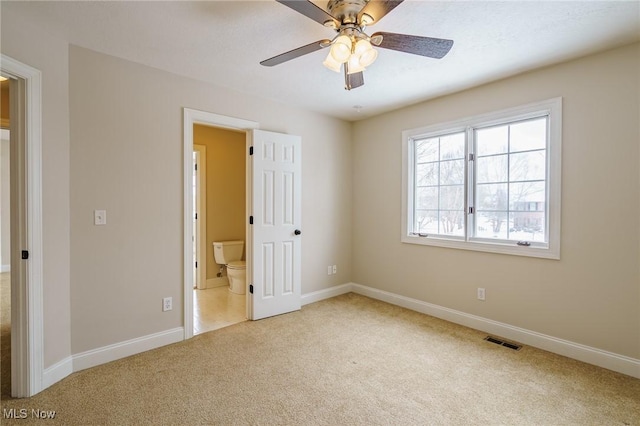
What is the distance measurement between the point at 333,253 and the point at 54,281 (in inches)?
118

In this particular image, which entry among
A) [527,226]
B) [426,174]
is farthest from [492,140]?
[527,226]

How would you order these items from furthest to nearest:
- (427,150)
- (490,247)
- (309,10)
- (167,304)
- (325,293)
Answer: (325,293) < (427,150) < (490,247) < (167,304) < (309,10)

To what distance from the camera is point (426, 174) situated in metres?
3.76

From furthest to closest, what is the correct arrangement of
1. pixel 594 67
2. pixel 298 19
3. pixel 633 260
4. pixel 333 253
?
pixel 333 253 → pixel 594 67 → pixel 633 260 → pixel 298 19

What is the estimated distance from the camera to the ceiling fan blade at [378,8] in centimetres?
148

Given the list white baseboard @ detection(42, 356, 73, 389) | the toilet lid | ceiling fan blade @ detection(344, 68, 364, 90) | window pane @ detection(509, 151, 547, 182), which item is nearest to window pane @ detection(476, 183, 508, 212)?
window pane @ detection(509, 151, 547, 182)

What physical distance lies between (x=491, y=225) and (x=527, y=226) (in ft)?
1.06

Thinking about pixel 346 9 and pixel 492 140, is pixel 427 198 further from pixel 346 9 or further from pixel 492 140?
pixel 346 9

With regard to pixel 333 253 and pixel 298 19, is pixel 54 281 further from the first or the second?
pixel 333 253

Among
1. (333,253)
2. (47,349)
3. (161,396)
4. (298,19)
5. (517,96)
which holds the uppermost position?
(298,19)

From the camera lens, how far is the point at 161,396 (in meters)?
2.07

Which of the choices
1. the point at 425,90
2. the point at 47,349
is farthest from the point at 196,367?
the point at 425,90

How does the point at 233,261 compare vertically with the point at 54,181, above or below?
below

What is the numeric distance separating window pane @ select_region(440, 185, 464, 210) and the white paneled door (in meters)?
1.70
